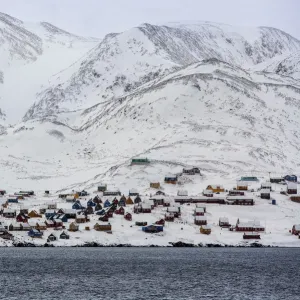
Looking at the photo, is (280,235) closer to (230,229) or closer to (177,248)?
(230,229)

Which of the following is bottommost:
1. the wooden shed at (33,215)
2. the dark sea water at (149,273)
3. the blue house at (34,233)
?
the dark sea water at (149,273)

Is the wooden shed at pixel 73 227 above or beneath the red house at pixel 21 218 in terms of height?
beneath

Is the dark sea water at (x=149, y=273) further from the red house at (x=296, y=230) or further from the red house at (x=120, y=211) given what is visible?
the red house at (x=120, y=211)

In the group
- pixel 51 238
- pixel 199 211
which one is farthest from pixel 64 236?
pixel 199 211

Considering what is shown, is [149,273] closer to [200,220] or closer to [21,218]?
[200,220]

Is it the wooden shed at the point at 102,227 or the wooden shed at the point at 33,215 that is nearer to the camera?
the wooden shed at the point at 102,227

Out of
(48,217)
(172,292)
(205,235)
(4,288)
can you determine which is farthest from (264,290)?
(48,217)

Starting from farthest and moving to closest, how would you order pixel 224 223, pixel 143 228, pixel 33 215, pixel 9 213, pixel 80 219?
1. pixel 33 215
2. pixel 9 213
3. pixel 224 223
4. pixel 80 219
5. pixel 143 228

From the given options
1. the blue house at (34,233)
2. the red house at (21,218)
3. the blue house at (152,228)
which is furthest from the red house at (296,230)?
the red house at (21,218)
